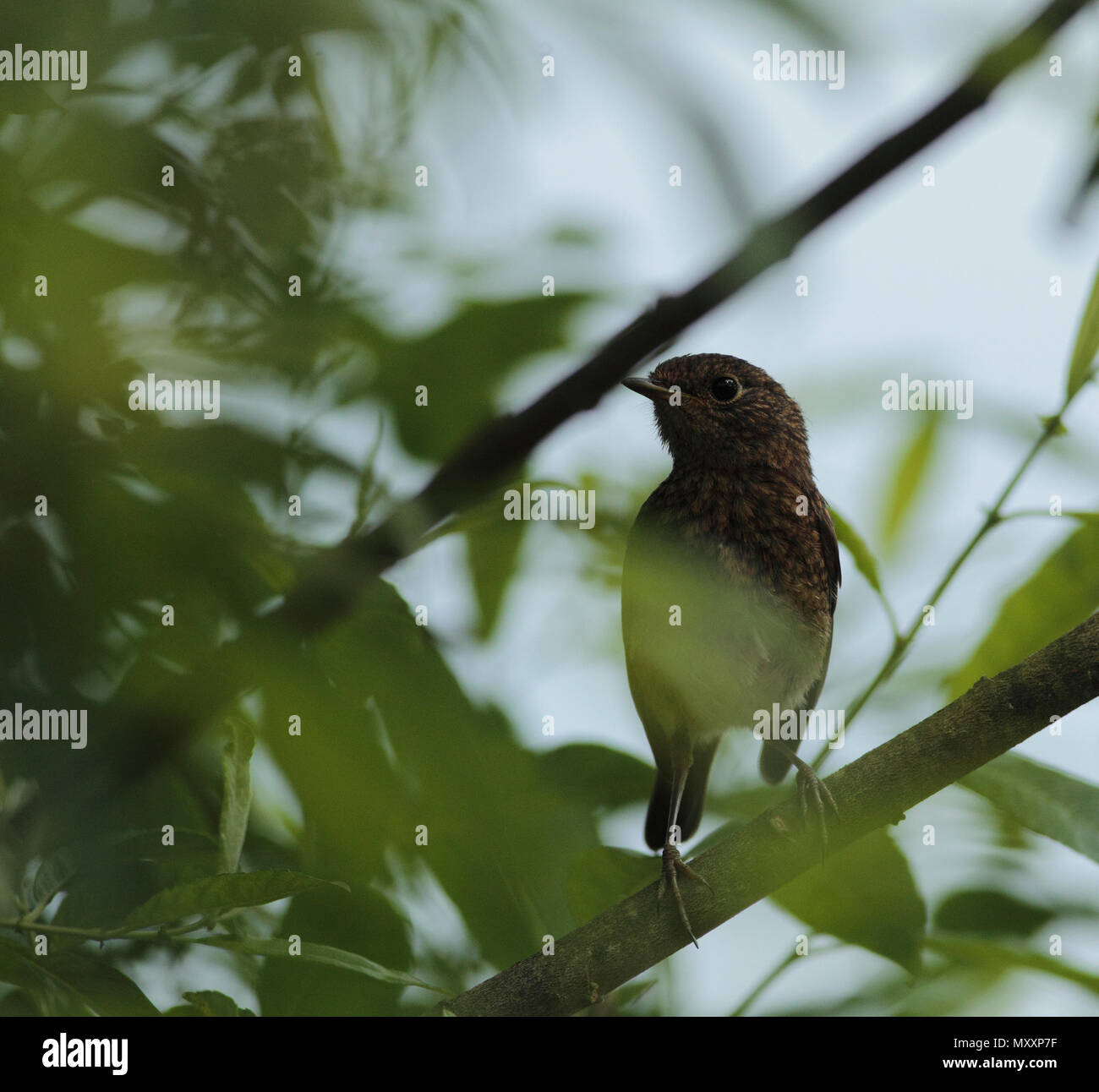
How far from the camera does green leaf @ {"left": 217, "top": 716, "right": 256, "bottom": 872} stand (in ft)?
4.37

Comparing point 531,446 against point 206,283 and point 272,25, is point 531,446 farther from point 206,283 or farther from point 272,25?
point 272,25

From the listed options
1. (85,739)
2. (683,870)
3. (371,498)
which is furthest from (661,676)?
(85,739)

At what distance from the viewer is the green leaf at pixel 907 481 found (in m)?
2.18

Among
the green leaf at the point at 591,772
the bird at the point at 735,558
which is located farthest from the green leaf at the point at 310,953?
the bird at the point at 735,558

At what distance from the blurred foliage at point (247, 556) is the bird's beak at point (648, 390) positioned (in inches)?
52.9

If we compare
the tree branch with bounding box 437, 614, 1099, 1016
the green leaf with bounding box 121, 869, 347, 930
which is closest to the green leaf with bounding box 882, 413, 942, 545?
the tree branch with bounding box 437, 614, 1099, 1016

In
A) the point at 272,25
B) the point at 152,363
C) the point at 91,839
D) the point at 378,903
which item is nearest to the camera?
the point at 272,25

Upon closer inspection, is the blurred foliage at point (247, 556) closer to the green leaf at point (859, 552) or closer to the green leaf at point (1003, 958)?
the green leaf at point (1003, 958)

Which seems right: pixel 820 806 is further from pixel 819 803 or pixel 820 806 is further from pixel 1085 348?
pixel 1085 348

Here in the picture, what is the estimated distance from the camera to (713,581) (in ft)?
8.80

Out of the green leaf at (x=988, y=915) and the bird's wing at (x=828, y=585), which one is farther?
the bird's wing at (x=828, y=585)

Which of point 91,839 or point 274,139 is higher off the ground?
point 274,139

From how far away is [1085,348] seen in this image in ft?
5.99
